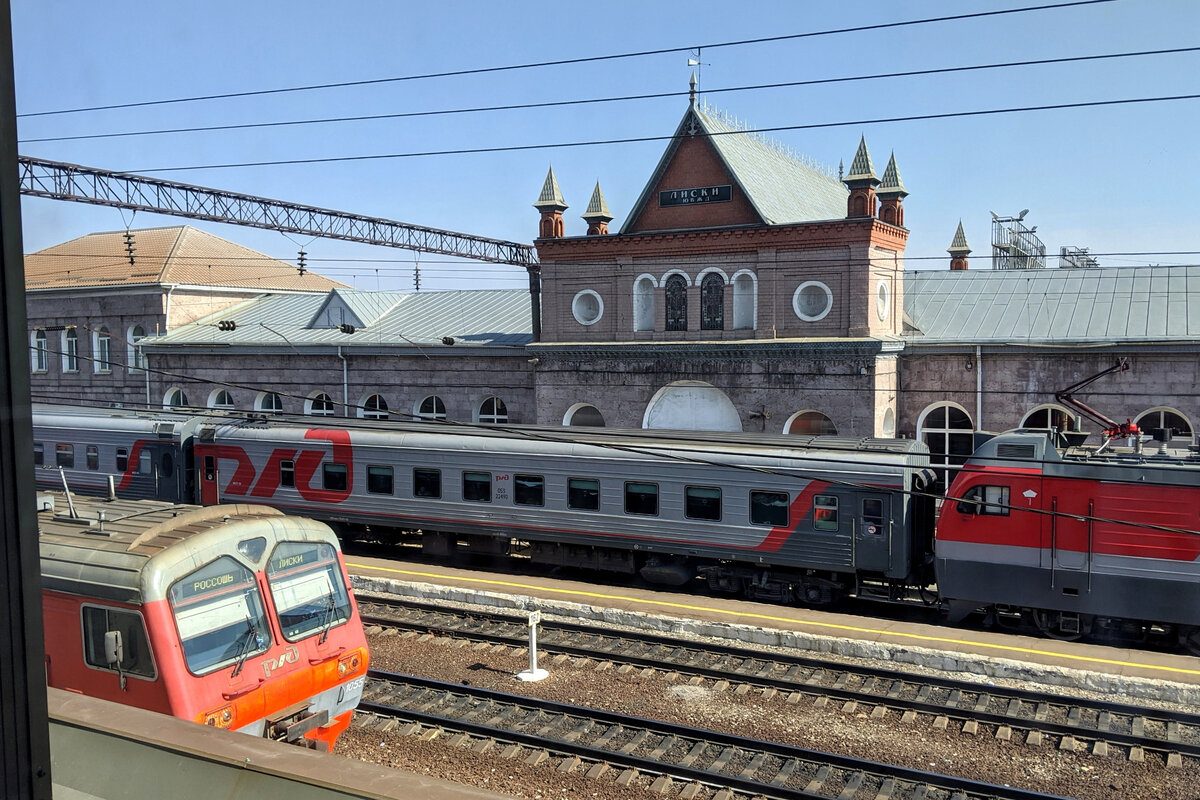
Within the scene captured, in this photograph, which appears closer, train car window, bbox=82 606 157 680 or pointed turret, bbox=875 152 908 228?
train car window, bbox=82 606 157 680

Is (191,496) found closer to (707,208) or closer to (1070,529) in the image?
(707,208)

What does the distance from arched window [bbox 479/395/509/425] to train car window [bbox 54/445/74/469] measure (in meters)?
12.3

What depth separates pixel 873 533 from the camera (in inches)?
655

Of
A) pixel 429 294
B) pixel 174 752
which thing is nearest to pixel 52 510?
pixel 174 752

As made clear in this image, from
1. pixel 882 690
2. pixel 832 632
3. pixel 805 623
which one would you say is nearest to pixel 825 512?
pixel 805 623

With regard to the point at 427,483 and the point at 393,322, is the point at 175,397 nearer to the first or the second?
the point at 393,322

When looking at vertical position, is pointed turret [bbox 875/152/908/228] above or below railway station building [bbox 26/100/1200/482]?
above

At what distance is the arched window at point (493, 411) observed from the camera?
31.5 m

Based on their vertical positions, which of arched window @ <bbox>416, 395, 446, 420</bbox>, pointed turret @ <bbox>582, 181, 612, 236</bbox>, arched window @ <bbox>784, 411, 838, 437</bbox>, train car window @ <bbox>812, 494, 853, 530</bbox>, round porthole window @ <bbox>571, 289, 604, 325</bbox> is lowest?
train car window @ <bbox>812, 494, 853, 530</bbox>

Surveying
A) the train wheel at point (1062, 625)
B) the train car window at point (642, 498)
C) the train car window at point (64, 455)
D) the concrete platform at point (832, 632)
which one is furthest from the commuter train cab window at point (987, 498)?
the train car window at point (64, 455)

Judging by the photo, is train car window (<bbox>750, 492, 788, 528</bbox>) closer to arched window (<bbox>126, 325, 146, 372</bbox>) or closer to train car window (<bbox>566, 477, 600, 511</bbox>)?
train car window (<bbox>566, 477, 600, 511</bbox>)

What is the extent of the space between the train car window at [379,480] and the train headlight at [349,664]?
1219 centimetres

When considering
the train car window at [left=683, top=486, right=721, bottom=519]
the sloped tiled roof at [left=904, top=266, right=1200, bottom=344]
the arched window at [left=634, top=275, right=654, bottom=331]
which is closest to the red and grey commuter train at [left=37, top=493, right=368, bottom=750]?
the train car window at [left=683, top=486, right=721, bottom=519]

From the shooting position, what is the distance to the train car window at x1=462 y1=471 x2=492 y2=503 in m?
20.6
